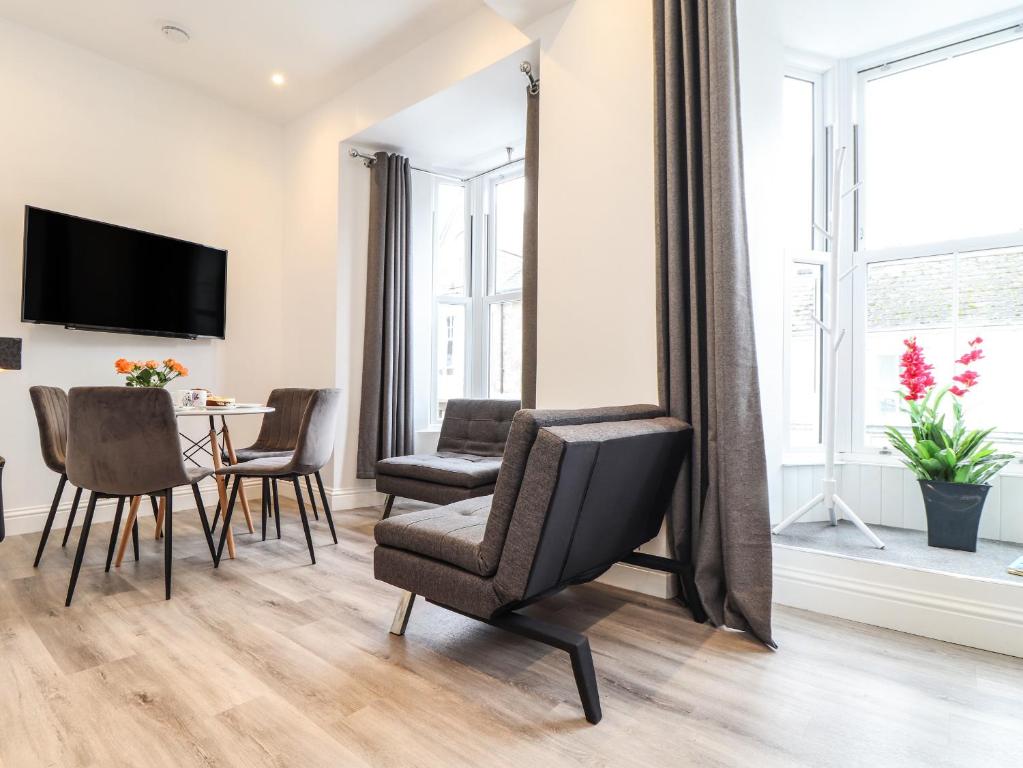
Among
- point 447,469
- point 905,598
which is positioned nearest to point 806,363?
point 905,598

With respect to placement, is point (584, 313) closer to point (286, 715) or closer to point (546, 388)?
point (546, 388)

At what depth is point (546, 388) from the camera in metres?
2.87

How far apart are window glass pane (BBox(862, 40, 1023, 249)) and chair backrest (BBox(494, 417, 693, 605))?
5.75 feet

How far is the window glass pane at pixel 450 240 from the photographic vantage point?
4.84 meters

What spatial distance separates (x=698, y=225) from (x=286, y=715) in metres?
2.19

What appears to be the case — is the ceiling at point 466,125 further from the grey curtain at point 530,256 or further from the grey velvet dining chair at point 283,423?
the grey velvet dining chair at point 283,423

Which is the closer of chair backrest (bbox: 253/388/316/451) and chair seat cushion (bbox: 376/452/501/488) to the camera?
chair seat cushion (bbox: 376/452/501/488)

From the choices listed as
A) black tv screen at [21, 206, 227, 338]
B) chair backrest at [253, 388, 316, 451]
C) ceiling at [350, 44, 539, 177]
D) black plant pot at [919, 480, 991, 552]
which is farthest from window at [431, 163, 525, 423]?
black plant pot at [919, 480, 991, 552]

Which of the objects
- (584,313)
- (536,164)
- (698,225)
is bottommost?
(584,313)

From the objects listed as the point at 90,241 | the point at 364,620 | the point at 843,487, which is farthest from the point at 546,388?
the point at 90,241

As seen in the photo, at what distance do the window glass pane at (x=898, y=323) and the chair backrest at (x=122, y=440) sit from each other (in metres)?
3.28

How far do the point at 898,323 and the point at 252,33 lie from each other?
13.3 ft

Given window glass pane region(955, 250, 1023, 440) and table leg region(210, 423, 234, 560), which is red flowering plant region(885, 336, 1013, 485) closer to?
window glass pane region(955, 250, 1023, 440)

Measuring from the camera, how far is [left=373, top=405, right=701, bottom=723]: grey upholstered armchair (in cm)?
156
